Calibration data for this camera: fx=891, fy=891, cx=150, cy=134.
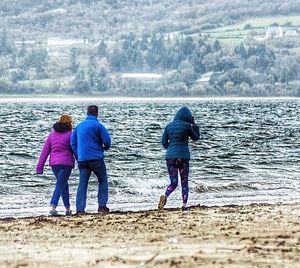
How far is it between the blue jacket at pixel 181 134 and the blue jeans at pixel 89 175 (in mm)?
1115

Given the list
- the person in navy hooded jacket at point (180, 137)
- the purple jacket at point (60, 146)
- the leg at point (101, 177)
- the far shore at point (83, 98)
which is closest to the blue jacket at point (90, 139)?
the leg at point (101, 177)

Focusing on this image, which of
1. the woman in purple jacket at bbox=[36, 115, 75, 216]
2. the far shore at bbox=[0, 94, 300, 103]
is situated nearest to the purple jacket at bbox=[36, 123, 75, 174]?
the woman in purple jacket at bbox=[36, 115, 75, 216]

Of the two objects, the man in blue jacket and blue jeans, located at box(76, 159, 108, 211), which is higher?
the man in blue jacket

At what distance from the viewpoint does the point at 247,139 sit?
49969 mm

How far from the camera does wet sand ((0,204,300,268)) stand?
9.36 metres

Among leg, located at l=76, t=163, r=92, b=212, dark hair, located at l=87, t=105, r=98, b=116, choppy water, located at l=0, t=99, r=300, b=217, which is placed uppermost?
dark hair, located at l=87, t=105, r=98, b=116

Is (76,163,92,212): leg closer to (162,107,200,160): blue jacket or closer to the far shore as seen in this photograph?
(162,107,200,160): blue jacket

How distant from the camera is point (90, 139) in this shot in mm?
14125

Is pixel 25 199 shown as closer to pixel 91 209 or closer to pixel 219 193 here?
pixel 91 209

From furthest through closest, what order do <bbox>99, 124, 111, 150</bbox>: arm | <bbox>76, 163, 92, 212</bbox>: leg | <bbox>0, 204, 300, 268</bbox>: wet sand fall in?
<bbox>76, 163, 92, 212</bbox>: leg → <bbox>99, 124, 111, 150</bbox>: arm → <bbox>0, 204, 300, 268</bbox>: wet sand

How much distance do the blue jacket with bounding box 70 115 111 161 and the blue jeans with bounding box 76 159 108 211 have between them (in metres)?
0.16

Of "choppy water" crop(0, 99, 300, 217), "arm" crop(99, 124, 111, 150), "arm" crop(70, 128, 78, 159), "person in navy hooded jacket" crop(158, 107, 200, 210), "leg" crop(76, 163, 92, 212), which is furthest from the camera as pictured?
"choppy water" crop(0, 99, 300, 217)

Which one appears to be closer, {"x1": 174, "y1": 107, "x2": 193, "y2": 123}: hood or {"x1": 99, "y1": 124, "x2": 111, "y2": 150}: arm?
{"x1": 99, "y1": 124, "x2": 111, "y2": 150}: arm

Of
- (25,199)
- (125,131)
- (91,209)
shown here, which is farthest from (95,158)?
(125,131)
